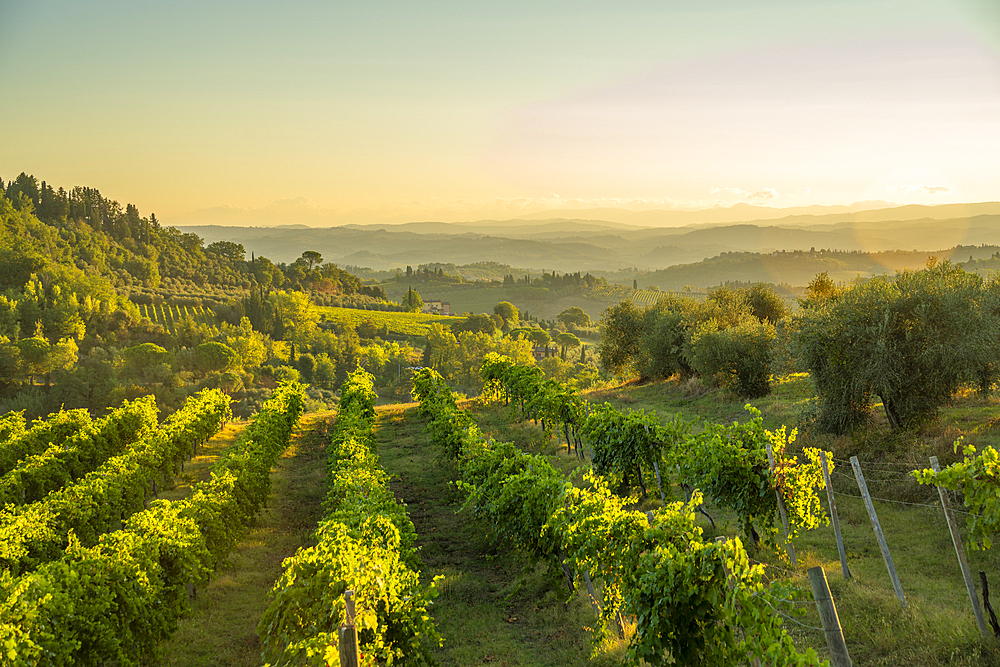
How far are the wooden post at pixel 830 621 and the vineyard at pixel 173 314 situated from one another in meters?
135

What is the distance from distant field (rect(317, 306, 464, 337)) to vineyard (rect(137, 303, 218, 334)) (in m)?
27.3

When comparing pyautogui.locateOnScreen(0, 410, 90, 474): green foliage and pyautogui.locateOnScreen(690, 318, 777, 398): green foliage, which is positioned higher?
pyautogui.locateOnScreen(690, 318, 777, 398): green foliage

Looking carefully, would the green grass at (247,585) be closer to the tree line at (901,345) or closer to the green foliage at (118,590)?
the green foliage at (118,590)

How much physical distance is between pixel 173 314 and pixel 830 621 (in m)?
148

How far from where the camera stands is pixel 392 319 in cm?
15588

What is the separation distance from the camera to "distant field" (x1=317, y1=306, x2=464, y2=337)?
478 feet

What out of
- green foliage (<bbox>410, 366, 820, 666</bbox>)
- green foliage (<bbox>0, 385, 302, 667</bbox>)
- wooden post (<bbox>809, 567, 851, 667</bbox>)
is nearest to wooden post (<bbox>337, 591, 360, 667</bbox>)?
green foliage (<bbox>410, 366, 820, 666</bbox>)

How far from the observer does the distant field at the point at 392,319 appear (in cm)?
14562

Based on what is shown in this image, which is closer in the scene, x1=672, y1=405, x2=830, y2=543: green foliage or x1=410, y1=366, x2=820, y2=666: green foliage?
x1=410, y1=366, x2=820, y2=666: green foliage

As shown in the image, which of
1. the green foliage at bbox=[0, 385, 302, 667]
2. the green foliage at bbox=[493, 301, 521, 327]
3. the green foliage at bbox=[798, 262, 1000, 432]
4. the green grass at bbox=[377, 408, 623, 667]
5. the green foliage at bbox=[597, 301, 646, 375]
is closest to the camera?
the green foliage at bbox=[0, 385, 302, 667]

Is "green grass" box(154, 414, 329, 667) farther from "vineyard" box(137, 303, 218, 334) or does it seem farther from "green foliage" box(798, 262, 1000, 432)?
"vineyard" box(137, 303, 218, 334)

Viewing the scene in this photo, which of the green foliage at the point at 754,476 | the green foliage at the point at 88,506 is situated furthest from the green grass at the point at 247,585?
the green foliage at the point at 754,476

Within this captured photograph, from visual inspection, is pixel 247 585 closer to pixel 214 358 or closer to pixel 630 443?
pixel 630 443

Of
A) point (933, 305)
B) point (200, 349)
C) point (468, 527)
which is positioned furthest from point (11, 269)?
point (933, 305)
